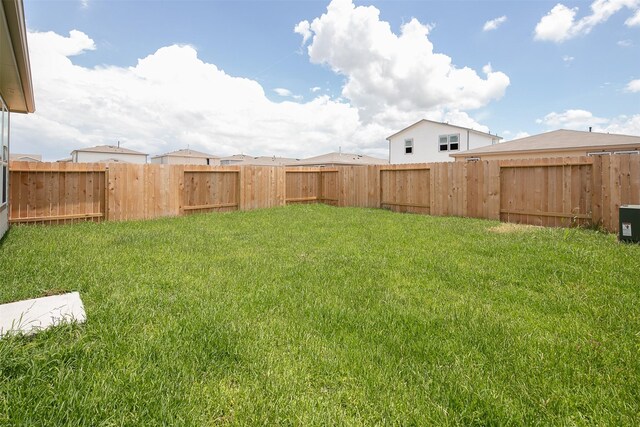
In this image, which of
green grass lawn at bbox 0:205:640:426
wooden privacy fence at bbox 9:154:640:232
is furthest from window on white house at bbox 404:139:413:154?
green grass lawn at bbox 0:205:640:426

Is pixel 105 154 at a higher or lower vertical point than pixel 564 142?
higher

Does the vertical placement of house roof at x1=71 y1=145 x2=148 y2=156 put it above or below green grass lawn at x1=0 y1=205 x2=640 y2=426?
above

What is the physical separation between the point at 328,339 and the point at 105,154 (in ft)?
165

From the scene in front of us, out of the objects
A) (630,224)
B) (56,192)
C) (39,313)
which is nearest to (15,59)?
(56,192)

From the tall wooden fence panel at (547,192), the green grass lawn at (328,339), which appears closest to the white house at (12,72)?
the green grass lawn at (328,339)

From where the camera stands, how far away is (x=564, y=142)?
16.9m

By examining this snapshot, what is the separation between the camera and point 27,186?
320 inches

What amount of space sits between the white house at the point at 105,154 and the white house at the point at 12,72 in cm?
3854

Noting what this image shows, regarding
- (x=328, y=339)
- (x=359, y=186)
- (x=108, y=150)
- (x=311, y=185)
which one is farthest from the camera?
(x=108, y=150)

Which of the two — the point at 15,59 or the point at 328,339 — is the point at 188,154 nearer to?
the point at 15,59

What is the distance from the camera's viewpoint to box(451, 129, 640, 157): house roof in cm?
1520

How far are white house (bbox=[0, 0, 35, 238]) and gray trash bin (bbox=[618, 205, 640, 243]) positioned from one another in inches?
384

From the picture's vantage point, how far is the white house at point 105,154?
42344 millimetres

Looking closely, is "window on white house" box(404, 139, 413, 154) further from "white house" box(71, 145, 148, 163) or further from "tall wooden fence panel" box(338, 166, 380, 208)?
"white house" box(71, 145, 148, 163)
